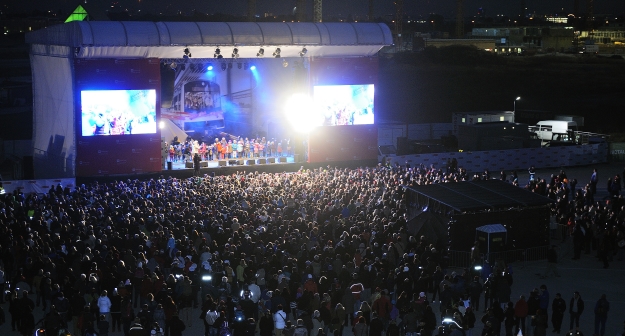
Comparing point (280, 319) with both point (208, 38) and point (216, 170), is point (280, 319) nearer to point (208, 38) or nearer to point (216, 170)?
point (216, 170)

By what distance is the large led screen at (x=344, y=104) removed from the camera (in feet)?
104

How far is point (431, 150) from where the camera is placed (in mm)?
37031

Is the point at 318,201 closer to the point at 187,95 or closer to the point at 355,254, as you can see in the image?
the point at 355,254

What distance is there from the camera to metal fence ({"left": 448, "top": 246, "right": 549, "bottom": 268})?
18234 mm

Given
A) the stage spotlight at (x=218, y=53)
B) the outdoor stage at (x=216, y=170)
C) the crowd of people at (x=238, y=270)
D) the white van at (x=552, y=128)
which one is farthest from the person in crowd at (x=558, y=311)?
the white van at (x=552, y=128)

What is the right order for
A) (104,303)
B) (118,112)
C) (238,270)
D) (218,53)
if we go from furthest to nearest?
(218,53), (118,112), (238,270), (104,303)

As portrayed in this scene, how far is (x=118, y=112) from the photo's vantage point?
2839 centimetres

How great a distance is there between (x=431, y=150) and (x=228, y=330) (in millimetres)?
26807

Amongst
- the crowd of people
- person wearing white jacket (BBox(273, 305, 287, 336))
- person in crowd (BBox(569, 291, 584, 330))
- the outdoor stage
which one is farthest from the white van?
person wearing white jacket (BBox(273, 305, 287, 336))

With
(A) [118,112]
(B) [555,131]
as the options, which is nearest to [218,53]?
(A) [118,112]

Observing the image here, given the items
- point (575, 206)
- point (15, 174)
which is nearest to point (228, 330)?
point (575, 206)

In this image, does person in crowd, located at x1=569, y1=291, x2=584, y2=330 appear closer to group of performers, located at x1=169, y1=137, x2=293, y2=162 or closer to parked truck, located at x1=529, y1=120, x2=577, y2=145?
group of performers, located at x1=169, y1=137, x2=293, y2=162

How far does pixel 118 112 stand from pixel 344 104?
9890 millimetres

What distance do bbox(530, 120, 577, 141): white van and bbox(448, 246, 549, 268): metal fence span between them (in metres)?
22.0
